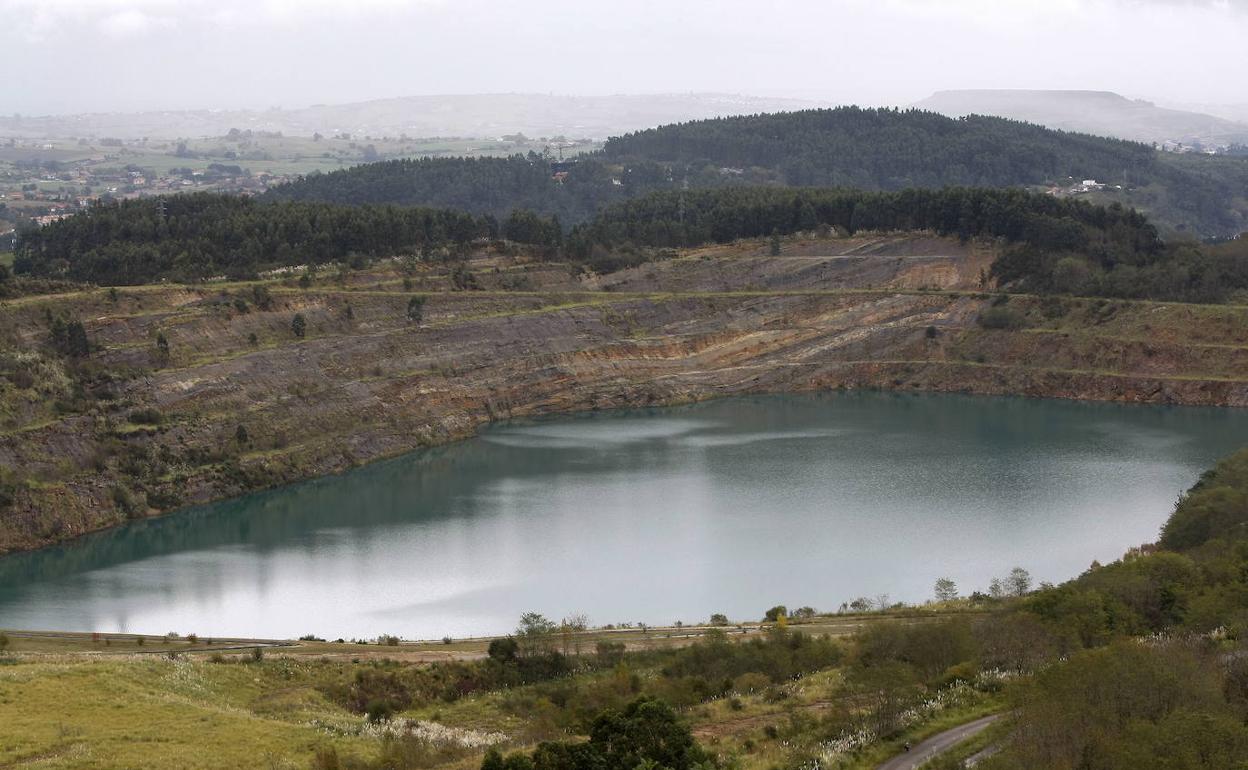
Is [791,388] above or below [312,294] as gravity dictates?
below

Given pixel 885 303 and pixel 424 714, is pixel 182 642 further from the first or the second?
pixel 885 303

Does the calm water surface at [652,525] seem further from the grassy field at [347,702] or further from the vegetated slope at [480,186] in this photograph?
the vegetated slope at [480,186]

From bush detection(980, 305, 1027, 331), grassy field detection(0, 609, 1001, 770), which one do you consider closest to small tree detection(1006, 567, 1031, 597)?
grassy field detection(0, 609, 1001, 770)

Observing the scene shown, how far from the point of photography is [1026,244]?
77.9 metres

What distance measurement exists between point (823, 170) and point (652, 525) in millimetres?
80651

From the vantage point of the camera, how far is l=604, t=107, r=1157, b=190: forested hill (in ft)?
400

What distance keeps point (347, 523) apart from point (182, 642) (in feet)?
50.9

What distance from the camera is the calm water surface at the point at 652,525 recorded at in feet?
131

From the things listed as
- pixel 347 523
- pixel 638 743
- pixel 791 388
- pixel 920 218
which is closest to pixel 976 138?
pixel 920 218

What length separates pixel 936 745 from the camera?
2191cm

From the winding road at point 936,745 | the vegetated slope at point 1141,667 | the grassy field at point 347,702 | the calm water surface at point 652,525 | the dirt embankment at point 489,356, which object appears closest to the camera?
the vegetated slope at point 1141,667

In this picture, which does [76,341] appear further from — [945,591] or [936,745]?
[936,745]

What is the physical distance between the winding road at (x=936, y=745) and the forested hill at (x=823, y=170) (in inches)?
3682

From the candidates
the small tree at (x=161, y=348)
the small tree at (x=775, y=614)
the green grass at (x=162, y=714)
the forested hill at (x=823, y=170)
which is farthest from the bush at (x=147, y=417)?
the forested hill at (x=823, y=170)
